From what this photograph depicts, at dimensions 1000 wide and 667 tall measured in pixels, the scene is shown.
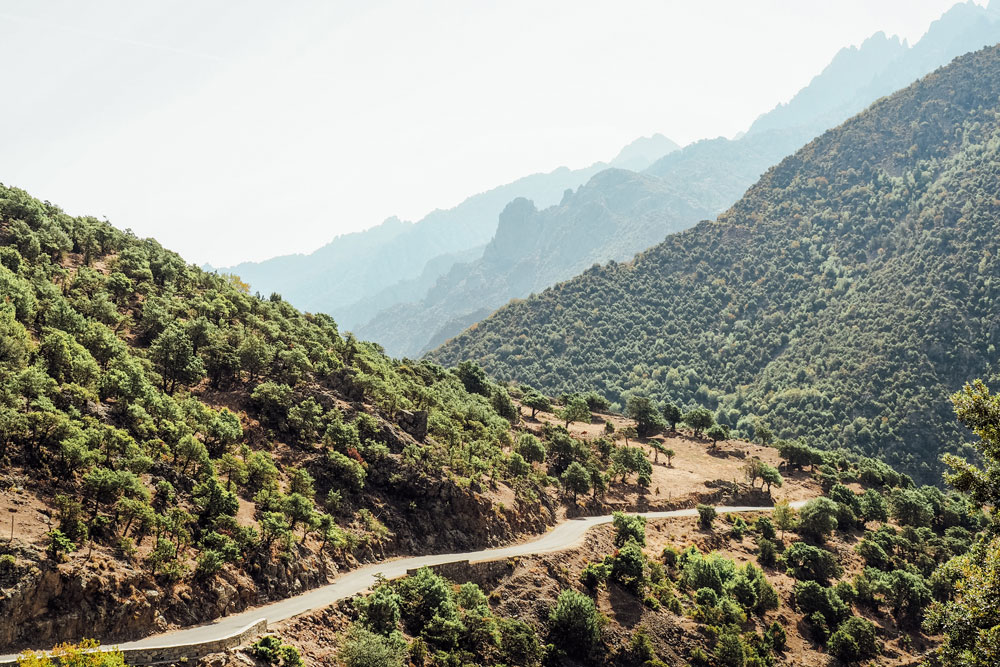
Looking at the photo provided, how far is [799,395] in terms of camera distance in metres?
174

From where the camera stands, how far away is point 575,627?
42500mm

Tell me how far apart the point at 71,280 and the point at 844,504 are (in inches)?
3734

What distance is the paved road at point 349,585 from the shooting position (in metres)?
29.1

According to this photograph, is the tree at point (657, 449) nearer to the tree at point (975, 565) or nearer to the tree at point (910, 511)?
the tree at point (910, 511)

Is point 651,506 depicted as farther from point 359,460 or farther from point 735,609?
point 359,460

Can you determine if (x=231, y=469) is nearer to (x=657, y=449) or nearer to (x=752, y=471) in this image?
(x=657, y=449)

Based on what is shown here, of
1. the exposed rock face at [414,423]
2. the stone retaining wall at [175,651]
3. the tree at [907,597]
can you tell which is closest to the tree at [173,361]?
the exposed rock face at [414,423]

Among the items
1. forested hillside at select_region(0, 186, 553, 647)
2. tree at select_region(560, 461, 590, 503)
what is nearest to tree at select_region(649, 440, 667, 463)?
tree at select_region(560, 461, 590, 503)

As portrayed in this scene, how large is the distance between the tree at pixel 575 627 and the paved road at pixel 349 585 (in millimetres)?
6533

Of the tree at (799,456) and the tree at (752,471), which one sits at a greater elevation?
the tree at (752,471)

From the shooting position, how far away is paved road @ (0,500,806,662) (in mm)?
29062

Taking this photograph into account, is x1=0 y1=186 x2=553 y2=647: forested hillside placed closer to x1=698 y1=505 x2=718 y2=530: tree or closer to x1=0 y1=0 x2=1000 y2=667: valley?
x1=0 y1=0 x2=1000 y2=667: valley

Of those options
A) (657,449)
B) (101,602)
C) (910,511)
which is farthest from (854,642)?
(101,602)

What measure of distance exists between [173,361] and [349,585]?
1042 inches
